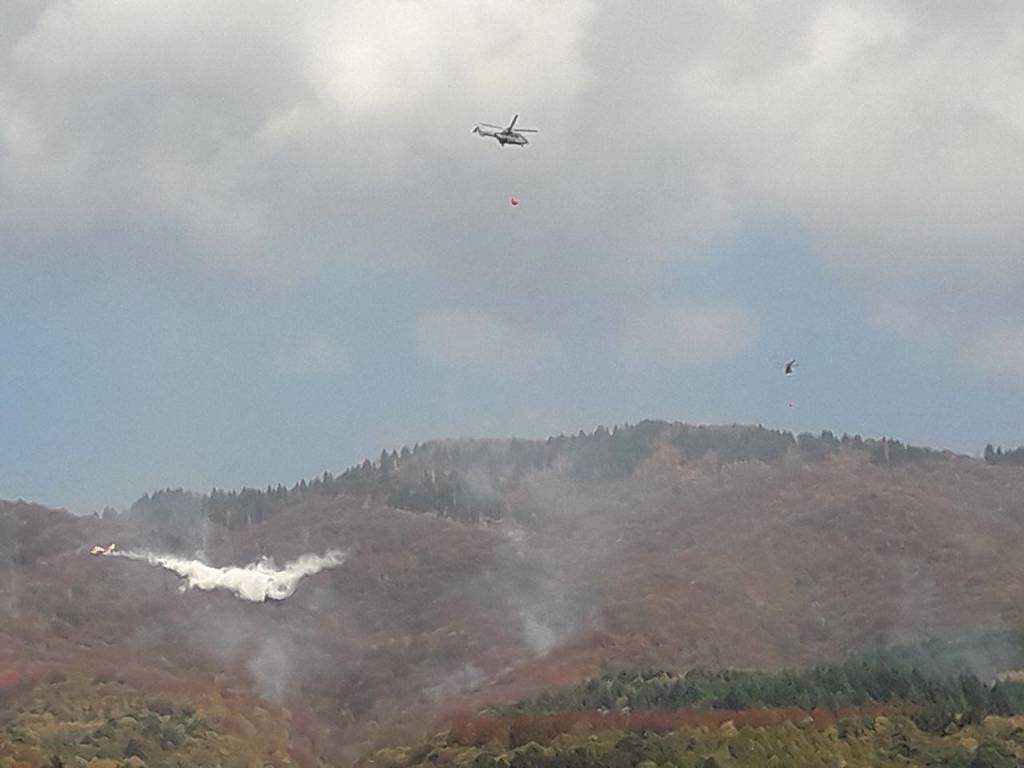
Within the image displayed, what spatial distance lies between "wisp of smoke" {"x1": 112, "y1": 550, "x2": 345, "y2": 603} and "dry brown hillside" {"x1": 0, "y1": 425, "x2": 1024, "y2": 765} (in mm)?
3371

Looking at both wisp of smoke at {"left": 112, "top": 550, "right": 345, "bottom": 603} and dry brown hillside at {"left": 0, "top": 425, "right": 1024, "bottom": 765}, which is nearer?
dry brown hillside at {"left": 0, "top": 425, "right": 1024, "bottom": 765}

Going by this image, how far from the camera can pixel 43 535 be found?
497ft

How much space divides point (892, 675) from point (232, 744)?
4027 cm

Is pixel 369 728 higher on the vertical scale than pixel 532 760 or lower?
lower

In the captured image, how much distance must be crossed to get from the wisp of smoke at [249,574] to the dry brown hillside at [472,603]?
337cm

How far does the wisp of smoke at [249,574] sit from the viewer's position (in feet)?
445

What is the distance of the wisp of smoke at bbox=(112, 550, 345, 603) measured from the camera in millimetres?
135625

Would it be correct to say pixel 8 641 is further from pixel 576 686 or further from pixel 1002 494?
pixel 1002 494

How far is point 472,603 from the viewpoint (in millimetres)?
132750

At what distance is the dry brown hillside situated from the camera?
316ft

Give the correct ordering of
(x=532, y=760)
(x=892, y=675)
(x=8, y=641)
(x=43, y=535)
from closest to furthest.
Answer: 1. (x=532, y=760)
2. (x=892, y=675)
3. (x=8, y=641)
4. (x=43, y=535)

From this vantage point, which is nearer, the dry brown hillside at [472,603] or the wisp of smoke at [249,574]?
the dry brown hillside at [472,603]

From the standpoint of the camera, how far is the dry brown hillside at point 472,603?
9631 cm

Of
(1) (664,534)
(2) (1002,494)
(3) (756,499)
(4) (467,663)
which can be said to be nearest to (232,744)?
(4) (467,663)
